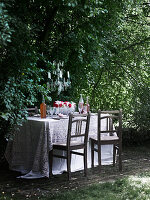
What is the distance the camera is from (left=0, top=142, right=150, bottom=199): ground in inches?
160

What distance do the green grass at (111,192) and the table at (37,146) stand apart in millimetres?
781

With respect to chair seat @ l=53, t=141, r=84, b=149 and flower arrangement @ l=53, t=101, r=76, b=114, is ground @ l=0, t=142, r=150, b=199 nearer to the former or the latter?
chair seat @ l=53, t=141, r=84, b=149

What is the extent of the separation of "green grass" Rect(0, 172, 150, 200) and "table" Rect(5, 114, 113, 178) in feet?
2.56

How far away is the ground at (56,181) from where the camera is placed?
13.3ft

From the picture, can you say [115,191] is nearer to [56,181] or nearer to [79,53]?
[56,181]

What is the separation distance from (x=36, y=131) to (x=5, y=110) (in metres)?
→ 1.33

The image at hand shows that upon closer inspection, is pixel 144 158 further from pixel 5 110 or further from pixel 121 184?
pixel 5 110

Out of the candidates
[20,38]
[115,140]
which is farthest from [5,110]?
[115,140]

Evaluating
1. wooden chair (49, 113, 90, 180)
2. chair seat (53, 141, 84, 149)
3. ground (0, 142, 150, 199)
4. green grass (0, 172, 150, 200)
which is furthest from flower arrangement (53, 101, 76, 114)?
green grass (0, 172, 150, 200)

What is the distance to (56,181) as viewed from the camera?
457cm

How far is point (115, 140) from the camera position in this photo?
201 inches

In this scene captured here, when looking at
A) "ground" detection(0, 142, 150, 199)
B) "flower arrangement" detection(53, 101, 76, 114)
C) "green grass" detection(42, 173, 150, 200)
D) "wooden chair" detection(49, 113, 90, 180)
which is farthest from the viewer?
"flower arrangement" detection(53, 101, 76, 114)

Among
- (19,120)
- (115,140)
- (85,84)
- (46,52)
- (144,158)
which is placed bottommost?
(144,158)

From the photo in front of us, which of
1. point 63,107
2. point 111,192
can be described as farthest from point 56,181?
point 63,107
